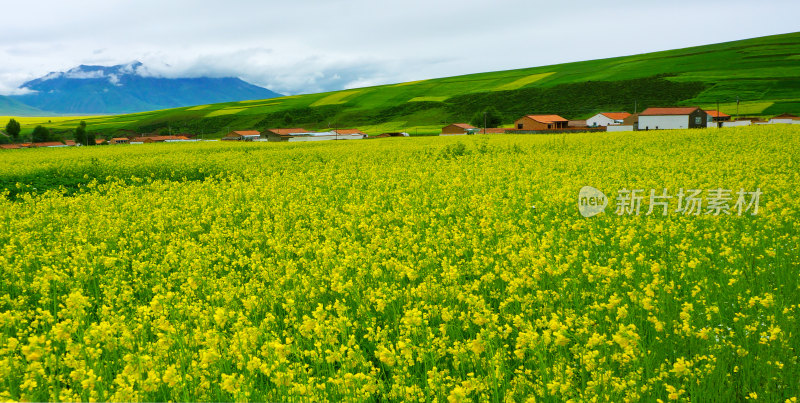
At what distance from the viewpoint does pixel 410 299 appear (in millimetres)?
5328

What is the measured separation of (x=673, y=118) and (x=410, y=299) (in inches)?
4016

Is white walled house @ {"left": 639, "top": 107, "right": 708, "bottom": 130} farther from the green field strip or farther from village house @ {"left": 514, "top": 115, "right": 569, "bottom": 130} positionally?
the green field strip

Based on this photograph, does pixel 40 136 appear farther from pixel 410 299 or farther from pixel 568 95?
pixel 410 299

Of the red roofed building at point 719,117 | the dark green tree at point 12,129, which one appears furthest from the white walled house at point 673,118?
the dark green tree at point 12,129

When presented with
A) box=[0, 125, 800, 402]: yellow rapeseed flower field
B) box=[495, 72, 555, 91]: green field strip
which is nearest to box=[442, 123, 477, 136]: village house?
box=[495, 72, 555, 91]: green field strip

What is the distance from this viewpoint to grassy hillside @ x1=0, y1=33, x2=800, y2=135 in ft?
409

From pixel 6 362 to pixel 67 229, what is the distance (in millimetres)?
6259

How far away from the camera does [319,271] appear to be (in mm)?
6199

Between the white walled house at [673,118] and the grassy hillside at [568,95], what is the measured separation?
21.2 m

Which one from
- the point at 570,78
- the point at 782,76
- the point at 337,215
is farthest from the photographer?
the point at 570,78

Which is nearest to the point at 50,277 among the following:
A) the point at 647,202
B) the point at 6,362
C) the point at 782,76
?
the point at 6,362

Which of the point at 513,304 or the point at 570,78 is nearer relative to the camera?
the point at 513,304

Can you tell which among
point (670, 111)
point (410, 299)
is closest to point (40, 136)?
point (670, 111)

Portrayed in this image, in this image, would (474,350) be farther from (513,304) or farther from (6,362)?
(6,362)
